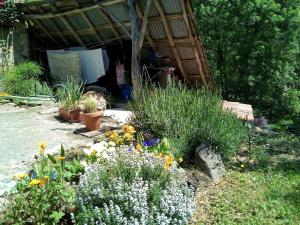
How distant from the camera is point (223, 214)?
13.0ft

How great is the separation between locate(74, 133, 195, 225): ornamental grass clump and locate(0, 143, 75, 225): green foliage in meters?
0.20

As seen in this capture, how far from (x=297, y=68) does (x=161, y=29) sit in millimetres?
8581

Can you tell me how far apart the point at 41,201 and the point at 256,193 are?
7.79ft

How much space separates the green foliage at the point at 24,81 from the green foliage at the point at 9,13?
1478mm

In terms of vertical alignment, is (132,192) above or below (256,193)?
above

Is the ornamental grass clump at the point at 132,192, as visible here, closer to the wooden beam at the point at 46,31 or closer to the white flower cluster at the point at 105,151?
the white flower cluster at the point at 105,151

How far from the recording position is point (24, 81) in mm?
9969

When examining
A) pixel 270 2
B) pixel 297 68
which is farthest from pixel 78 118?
pixel 297 68

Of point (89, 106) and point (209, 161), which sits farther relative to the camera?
point (89, 106)

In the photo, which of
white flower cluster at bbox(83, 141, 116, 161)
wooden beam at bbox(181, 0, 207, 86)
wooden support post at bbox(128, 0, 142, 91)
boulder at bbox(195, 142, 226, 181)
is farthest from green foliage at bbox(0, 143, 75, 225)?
wooden beam at bbox(181, 0, 207, 86)

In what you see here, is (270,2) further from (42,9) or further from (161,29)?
(42,9)

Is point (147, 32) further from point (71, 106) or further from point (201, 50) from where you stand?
point (71, 106)

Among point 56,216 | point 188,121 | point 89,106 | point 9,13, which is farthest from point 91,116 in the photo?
point 9,13

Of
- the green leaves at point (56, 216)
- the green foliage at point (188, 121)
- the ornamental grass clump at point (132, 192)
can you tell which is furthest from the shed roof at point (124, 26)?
the green leaves at point (56, 216)
